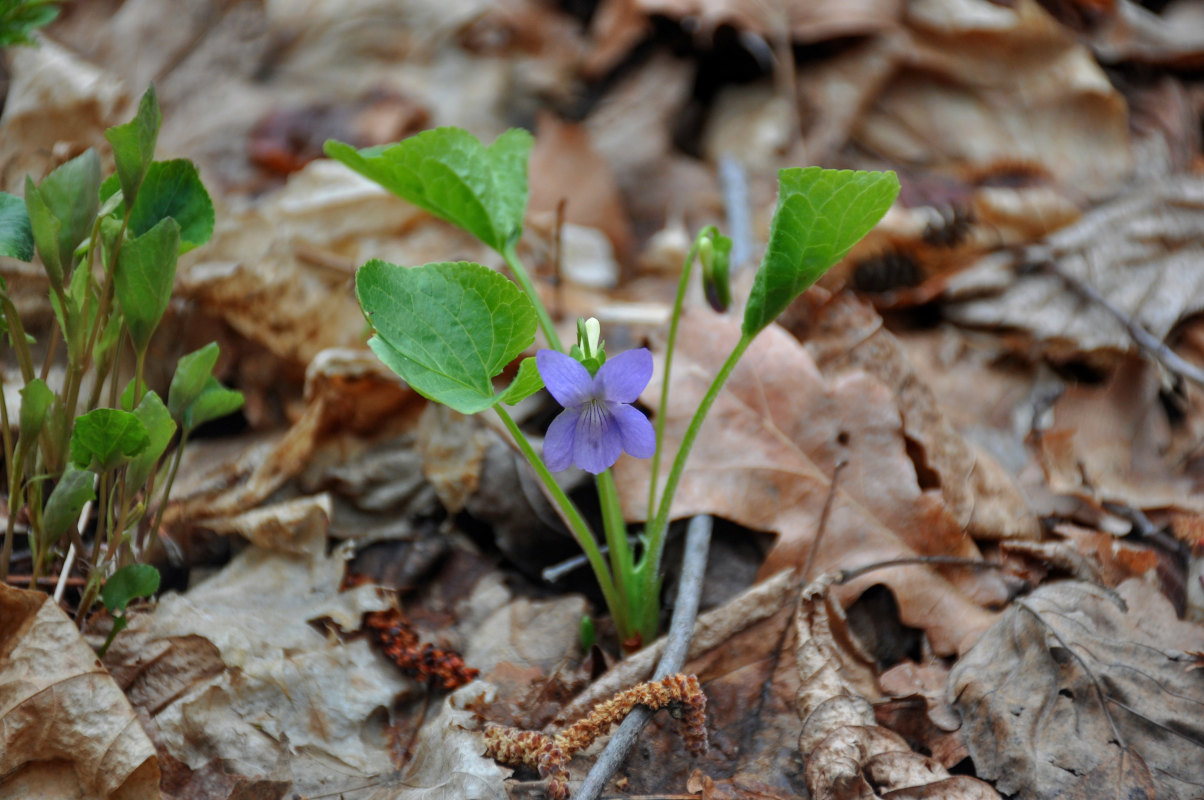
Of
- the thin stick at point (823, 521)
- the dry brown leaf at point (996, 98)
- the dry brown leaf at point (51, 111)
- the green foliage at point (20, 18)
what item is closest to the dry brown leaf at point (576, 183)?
the dry brown leaf at point (996, 98)

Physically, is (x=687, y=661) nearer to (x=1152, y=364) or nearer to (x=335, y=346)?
(x=335, y=346)

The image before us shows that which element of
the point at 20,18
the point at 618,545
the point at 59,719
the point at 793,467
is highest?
the point at 20,18

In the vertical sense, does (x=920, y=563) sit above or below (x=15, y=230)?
below

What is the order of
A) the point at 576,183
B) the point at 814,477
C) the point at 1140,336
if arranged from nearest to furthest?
the point at 814,477 < the point at 1140,336 < the point at 576,183

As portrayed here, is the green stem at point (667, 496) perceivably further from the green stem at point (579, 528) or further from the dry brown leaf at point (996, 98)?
the dry brown leaf at point (996, 98)

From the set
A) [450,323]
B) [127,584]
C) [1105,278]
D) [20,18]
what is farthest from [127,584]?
[1105,278]

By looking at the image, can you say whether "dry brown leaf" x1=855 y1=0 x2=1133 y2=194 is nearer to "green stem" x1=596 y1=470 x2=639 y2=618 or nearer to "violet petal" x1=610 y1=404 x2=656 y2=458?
"green stem" x1=596 y1=470 x2=639 y2=618

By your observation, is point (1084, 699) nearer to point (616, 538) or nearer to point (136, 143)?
point (616, 538)

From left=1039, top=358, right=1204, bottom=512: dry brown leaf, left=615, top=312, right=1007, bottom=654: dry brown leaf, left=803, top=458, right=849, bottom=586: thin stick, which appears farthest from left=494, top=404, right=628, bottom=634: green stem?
left=1039, top=358, right=1204, bottom=512: dry brown leaf
